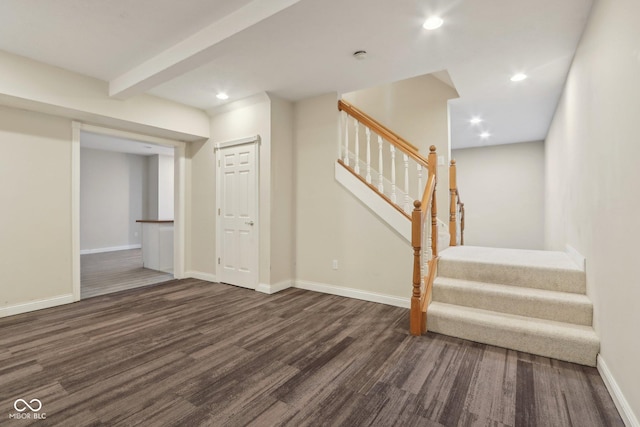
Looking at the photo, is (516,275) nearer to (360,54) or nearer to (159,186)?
(360,54)

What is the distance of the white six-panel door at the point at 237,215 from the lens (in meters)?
4.14

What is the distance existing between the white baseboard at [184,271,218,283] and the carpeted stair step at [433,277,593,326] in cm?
325

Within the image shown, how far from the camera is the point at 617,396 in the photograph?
167 cm

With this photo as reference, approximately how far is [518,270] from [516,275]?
1.9 inches

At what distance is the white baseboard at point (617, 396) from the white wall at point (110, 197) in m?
9.53

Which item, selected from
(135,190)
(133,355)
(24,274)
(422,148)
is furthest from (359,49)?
(135,190)

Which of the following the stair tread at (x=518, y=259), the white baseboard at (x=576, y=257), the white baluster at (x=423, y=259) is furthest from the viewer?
the white baluster at (x=423, y=259)

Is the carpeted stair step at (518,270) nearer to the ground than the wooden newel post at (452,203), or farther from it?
nearer to the ground

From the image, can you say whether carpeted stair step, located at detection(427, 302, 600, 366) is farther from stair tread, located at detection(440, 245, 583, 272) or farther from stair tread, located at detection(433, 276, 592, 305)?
stair tread, located at detection(440, 245, 583, 272)

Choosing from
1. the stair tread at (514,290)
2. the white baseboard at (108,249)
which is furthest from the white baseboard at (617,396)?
the white baseboard at (108,249)

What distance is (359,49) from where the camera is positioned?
279 cm

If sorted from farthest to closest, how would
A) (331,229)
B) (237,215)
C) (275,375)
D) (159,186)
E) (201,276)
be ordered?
(159,186) → (201,276) → (237,215) → (331,229) → (275,375)

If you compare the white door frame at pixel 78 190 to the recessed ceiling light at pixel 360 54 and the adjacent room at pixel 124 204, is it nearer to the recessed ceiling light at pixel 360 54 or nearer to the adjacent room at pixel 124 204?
the adjacent room at pixel 124 204

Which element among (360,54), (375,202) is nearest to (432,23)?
(360,54)
